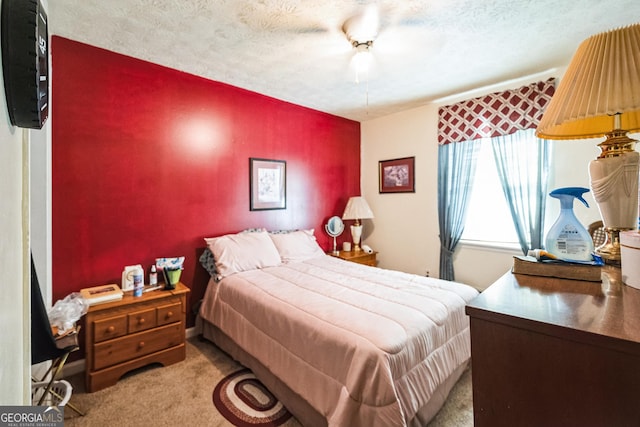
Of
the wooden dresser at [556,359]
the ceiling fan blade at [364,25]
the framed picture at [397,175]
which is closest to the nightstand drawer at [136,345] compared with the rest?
the wooden dresser at [556,359]

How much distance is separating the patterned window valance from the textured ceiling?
186 millimetres

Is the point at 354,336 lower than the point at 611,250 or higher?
lower

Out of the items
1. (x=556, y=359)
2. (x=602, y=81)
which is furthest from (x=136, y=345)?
(x=602, y=81)

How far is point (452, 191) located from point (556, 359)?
114 inches

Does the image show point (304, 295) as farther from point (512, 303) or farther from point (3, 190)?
point (3, 190)

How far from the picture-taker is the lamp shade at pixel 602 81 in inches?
31.0

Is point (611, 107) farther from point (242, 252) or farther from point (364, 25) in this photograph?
point (242, 252)

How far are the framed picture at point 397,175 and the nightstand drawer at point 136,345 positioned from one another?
3004mm

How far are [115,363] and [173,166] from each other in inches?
63.5

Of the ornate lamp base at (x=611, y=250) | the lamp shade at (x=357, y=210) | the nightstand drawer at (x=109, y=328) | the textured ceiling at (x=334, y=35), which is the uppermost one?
the textured ceiling at (x=334, y=35)

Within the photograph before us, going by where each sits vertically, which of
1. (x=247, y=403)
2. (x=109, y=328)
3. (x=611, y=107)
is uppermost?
(x=611, y=107)

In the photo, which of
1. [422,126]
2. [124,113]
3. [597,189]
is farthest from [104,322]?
[422,126]

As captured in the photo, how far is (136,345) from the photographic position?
2.02 m

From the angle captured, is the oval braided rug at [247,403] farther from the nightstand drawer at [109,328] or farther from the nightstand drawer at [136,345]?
the nightstand drawer at [109,328]
